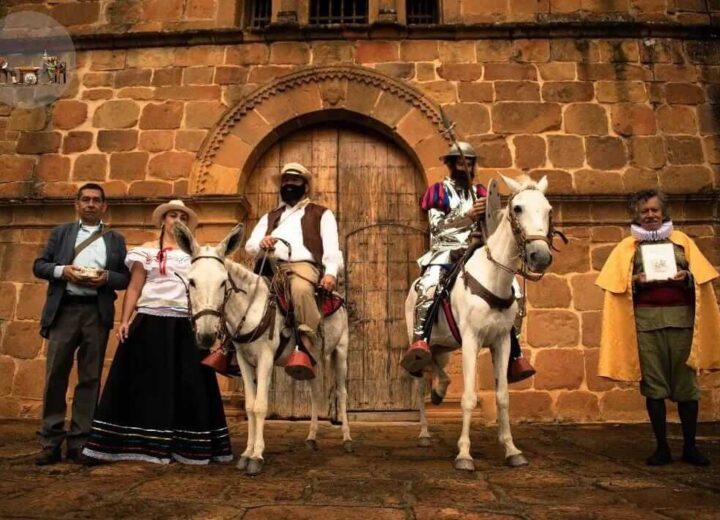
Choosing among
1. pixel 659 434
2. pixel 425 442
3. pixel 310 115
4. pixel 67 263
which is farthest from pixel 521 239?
pixel 310 115

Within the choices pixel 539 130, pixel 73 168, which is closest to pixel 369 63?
pixel 539 130

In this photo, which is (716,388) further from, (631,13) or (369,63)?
(369,63)

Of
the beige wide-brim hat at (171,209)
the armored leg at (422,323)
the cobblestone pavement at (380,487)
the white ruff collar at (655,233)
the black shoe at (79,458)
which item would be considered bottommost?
the cobblestone pavement at (380,487)

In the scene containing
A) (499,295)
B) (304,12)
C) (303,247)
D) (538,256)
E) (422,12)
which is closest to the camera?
(538,256)

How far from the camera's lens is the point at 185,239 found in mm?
3318

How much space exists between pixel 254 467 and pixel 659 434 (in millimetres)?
2766

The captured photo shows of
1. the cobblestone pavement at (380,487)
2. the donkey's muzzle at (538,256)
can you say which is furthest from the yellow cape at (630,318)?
the donkey's muzzle at (538,256)

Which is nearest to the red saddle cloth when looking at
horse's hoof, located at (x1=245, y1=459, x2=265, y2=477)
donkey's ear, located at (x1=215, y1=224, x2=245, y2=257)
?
donkey's ear, located at (x1=215, y1=224, x2=245, y2=257)

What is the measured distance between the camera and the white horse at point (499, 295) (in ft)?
10.9

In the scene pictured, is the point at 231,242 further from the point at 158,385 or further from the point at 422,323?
the point at 422,323

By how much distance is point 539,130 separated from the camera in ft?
21.0

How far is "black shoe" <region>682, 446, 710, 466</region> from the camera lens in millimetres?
3531

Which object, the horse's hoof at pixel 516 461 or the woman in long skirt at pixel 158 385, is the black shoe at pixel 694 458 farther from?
the woman in long skirt at pixel 158 385

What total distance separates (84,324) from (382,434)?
2.89 m
